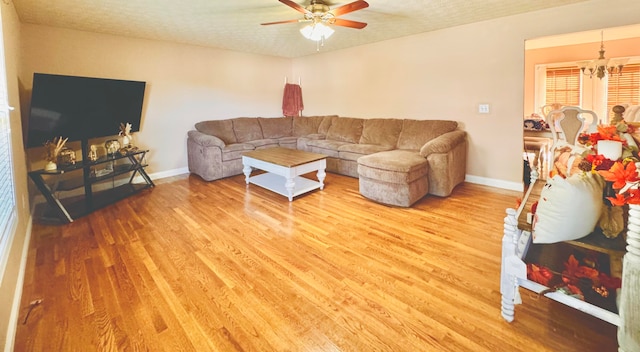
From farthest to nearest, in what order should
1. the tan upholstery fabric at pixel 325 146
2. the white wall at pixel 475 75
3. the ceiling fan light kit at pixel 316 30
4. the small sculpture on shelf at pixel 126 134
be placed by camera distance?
the tan upholstery fabric at pixel 325 146 → the small sculpture on shelf at pixel 126 134 → the white wall at pixel 475 75 → the ceiling fan light kit at pixel 316 30

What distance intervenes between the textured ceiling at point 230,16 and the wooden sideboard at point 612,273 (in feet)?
8.60

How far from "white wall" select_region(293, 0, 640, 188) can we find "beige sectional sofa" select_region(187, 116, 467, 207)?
0.87ft

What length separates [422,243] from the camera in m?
2.58

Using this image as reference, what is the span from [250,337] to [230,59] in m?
5.27

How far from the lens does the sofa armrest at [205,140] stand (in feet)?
15.4

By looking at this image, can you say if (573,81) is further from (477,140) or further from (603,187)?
(603,187)

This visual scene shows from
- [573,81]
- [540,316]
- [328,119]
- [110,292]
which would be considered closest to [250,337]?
[110,292]

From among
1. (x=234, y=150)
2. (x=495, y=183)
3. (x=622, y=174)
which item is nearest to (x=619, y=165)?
(x=622, y=174)

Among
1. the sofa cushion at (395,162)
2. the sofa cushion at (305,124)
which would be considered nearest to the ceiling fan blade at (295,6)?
the sofa cushion at (395,162)

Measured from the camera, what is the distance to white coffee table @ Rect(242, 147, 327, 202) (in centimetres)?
372

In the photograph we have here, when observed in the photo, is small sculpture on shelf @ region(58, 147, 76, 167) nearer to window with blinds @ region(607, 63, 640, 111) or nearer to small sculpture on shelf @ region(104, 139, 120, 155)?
small sculpture on shelf @ region(104, 139, 120, 155)

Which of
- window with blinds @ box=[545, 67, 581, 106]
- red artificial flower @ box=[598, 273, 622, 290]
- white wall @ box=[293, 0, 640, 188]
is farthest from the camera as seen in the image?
window with blinds @ box=[545, 67, 581, 106]

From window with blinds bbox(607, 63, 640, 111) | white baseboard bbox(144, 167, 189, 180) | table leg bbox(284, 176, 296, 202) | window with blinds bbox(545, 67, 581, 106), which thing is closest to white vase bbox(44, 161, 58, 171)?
white baseboard bbox(144, 167, 189, 180)

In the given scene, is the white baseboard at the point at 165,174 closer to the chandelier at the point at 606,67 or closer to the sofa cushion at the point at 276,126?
the sofa cushion at the point at 276,126
